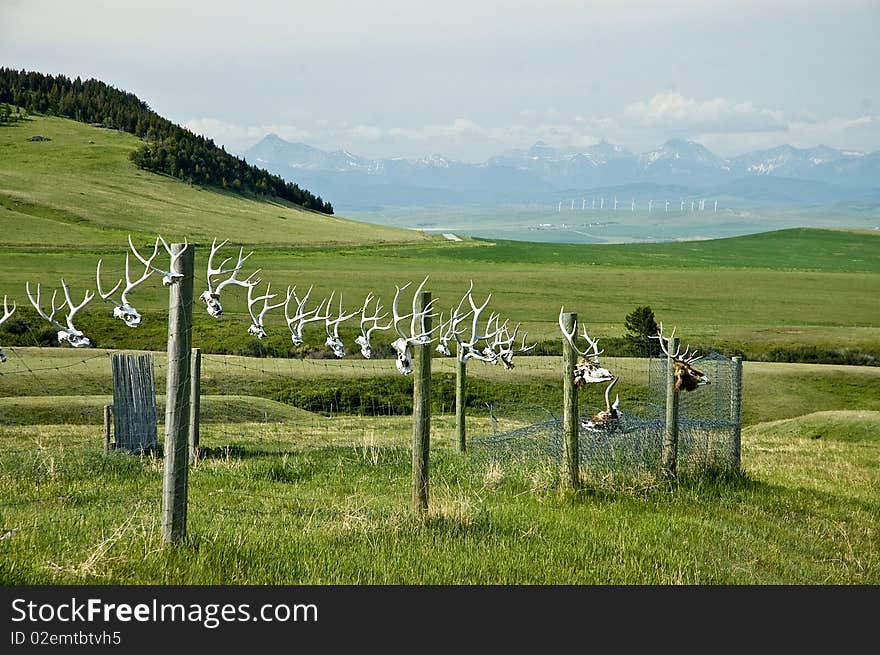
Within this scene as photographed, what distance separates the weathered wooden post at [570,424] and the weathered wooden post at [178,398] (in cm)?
546

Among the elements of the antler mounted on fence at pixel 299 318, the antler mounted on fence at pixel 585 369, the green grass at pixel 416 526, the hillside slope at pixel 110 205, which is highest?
the hillside slope at pixel 110 205

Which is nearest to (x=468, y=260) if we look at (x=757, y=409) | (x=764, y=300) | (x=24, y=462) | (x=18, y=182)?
(x=764, y=300)

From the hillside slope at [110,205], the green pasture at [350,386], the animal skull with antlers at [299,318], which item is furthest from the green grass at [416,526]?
the hillside slope at [110,205]

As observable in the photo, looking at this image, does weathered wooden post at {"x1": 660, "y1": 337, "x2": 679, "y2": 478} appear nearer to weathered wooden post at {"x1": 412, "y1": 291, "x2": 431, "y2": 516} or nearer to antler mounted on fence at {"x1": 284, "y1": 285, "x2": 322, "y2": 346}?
weathered wooden post at {"x1": 412, "y1": 291, "x2": 431, "y2": 516}

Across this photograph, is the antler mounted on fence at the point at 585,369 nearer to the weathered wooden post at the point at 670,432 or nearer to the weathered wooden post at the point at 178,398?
the weathered wooden post at the point at 670,432

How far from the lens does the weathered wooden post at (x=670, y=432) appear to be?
14.0 metres

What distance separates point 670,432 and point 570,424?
78.5 inches

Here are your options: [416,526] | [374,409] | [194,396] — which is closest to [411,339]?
[416,526]

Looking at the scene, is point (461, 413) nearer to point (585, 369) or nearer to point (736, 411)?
point (736, 411)

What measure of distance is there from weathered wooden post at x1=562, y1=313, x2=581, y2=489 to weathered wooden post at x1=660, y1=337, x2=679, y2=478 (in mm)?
1568

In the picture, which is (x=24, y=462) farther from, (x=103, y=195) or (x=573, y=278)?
(x=103, y=195)

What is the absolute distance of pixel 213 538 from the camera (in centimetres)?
942

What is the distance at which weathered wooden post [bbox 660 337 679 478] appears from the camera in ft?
45.9

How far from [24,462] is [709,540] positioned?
975 cm
